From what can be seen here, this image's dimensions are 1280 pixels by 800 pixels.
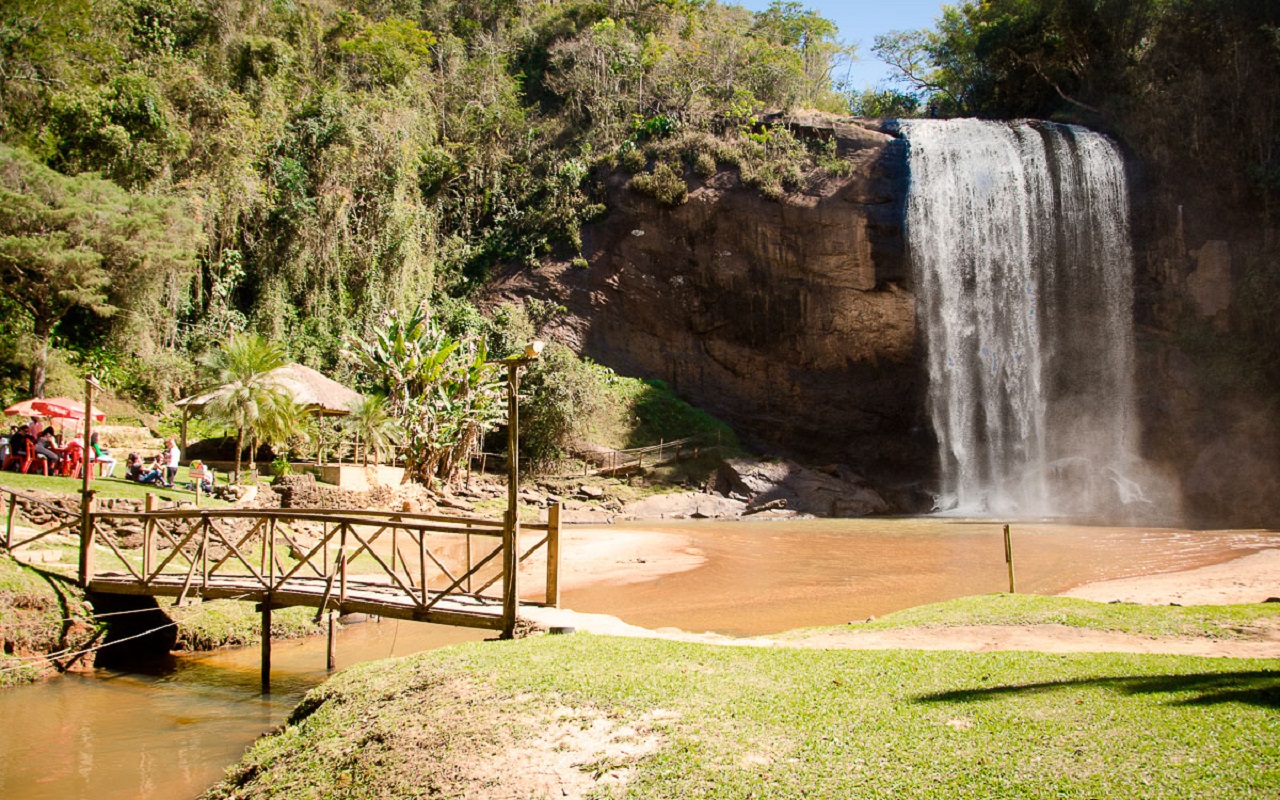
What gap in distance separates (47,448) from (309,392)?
23.8ft

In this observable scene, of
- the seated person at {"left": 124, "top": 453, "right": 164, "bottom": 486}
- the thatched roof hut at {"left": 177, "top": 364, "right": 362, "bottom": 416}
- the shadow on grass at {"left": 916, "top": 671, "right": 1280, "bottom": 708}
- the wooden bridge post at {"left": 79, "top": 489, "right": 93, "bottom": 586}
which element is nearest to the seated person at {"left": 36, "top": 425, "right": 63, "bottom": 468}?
the seated person at {"left": 124, "top": 453, "right": 164, "bottom": 486}

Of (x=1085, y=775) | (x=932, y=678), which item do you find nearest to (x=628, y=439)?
(x=932, y=678)

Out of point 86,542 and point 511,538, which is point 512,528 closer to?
point 511,538

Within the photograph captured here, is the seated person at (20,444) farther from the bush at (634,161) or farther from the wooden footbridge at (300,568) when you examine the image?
the bush at (634,161)

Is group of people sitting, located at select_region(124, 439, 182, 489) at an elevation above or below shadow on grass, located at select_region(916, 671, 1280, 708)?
above

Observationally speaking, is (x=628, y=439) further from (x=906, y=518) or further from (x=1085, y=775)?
(x=1085, y=775)

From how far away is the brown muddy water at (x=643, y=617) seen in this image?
25.9 feet

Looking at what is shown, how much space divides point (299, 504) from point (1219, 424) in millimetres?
30969

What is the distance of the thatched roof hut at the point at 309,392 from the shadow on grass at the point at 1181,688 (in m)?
20.2

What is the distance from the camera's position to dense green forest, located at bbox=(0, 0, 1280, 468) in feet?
86.6

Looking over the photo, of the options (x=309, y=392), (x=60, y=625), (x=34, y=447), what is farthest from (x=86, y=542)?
(x=309, y=392)

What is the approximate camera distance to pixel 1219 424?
29.5m

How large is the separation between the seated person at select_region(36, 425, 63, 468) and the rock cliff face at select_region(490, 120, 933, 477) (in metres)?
21.9

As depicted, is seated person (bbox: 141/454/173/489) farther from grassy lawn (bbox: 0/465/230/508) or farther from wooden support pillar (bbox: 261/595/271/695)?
wooden support pillar (bbox: 261/595/271/695)
